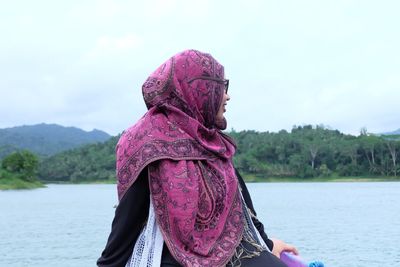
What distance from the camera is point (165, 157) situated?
2068 mm

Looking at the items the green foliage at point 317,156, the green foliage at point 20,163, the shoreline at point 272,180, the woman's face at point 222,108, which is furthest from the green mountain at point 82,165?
the woman's face at point 222,108

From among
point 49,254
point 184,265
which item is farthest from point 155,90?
point 49,254

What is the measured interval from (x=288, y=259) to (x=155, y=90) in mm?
932

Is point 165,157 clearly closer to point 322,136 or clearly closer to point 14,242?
point 14,242

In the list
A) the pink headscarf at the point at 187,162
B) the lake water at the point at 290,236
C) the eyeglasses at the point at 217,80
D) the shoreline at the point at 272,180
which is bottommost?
the lake water at the point at 290,236

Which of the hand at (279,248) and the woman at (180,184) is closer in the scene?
the woman at (180,184)

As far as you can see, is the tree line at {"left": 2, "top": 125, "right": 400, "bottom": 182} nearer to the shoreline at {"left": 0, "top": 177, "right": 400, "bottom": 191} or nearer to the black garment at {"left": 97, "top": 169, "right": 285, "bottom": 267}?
the shoreline at {"left": 0, "top": 177, "right": 400, "bottom": 191}

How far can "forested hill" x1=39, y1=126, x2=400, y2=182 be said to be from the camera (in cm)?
8756

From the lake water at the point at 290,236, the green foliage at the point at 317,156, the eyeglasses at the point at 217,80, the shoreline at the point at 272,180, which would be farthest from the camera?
the green foliage at the point at 317,156

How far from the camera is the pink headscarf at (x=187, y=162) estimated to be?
2.04 metres

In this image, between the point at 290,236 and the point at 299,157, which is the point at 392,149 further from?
the point at 290,236

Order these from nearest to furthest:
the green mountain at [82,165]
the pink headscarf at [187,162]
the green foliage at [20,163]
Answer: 1. the pink headscarf at [187,162]
2. the green foliage at [20,163]
3. the green mountain at [82,165]

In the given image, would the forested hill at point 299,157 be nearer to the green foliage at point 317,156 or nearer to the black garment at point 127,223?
the green foliage at point 317,156

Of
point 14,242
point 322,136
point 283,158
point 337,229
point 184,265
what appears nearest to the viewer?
point 184,265
